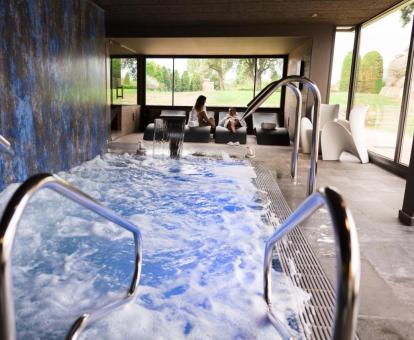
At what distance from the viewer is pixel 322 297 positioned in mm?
1713

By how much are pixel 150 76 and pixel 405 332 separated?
10.3 metres

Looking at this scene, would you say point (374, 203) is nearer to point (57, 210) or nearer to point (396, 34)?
point (57, 210)

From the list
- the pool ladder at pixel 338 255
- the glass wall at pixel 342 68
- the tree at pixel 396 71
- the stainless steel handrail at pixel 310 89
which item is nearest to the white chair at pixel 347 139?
the tree at pixel 396 71

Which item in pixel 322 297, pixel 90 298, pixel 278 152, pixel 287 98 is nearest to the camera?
pixel 322 297

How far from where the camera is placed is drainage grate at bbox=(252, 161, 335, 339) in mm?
1506

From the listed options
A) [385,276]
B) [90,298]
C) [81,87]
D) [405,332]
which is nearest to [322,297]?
[405,332]

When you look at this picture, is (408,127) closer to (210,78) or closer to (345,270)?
(345,270)

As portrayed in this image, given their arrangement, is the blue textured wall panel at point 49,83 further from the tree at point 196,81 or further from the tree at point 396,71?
the tree at point 196,81

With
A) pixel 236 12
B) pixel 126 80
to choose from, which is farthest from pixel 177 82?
pixel 236 12

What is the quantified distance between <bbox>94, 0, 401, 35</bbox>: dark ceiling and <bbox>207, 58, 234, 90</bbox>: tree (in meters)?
3.76

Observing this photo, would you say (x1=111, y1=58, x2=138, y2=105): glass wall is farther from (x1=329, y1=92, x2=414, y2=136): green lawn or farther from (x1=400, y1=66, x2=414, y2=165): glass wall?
(x1=400, y1=66, x2=414, y2=165): glass wall

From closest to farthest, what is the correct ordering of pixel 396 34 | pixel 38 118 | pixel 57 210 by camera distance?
1. pixel 57 210
2. pixel 38 118
3. pixel 396 34

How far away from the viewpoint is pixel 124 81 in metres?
9.70

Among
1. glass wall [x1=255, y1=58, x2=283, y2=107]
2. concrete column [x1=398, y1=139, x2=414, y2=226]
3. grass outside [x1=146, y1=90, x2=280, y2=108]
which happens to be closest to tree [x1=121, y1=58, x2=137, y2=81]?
grass outside [x1=146, y1=90, x2=280, y2=108]
